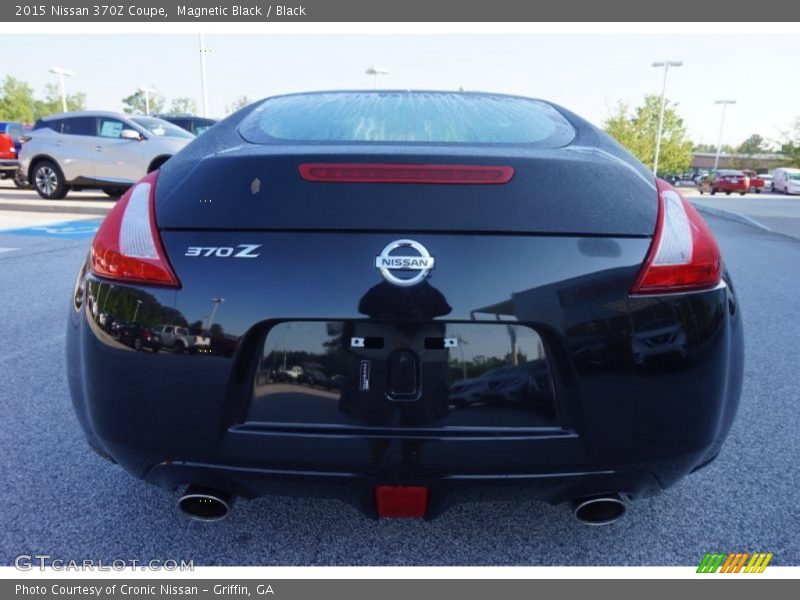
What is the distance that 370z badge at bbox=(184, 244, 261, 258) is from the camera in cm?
138

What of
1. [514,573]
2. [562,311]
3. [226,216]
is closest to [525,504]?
[514,573]

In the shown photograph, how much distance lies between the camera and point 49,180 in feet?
42.7

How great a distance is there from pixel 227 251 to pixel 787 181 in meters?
41.8

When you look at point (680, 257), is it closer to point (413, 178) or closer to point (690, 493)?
point (413, 178)

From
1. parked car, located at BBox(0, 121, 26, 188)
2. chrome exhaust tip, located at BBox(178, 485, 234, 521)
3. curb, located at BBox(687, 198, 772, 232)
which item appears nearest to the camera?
chrome exhaust tip, located at BBox(178, 485, 234, 521)

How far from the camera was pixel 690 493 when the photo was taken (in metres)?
2.16

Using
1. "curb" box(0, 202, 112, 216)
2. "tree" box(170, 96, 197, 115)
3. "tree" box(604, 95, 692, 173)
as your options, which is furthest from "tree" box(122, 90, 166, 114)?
"curb" box(0, 202, 112, 216)

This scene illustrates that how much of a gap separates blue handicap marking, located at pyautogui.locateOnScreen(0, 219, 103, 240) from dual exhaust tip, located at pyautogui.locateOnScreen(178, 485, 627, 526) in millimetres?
7512

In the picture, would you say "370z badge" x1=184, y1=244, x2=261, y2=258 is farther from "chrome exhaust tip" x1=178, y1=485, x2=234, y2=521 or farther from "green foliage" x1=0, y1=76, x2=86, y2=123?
"green foliage" x1=0, y1=76, x2=86, y2=123

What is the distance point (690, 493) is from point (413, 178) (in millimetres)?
1662

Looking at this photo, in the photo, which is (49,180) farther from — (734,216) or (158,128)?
(734,216)

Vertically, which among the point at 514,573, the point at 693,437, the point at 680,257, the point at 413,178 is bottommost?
the point at 514,573

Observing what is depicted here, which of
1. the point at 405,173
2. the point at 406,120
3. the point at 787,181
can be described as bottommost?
the point at 787,181

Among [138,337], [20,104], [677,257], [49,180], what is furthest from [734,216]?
[20,104]
